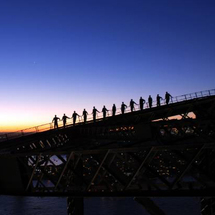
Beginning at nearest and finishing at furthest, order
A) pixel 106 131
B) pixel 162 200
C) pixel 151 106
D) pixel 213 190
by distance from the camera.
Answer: pixel 213 190 < pixel 106 131 < pixel 151 106 < pixel 162 200

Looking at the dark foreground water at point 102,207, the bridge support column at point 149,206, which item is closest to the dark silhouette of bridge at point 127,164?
the bridge support column at point 149,206

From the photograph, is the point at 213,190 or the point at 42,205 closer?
the point at 213,190

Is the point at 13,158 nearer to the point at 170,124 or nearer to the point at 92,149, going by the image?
the point at 92,149

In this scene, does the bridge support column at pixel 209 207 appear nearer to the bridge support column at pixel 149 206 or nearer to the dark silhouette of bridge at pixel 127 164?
the dark silhouette of bridge at pixel 127 164

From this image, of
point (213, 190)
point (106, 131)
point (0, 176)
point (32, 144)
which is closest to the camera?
point (213, 190)

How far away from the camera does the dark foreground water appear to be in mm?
93950

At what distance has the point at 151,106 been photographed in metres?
36.3

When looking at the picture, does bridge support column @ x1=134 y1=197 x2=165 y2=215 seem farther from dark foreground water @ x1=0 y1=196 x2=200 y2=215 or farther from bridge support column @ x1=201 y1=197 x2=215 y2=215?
dark foreground water @ x1=0 y1=196 x2=200 y2=215

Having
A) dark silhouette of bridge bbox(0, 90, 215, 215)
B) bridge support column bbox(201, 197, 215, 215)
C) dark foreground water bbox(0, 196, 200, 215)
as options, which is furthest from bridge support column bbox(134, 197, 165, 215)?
dark foreground water bbox(0, 196, 200, 215)

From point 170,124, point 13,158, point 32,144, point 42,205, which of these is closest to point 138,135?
point 170,124

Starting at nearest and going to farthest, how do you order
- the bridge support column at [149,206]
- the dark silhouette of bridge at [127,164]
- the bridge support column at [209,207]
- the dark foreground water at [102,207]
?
1. the dark silhouette of bridge at [127,164]
2. the bridge support column at [149,206]
3. the bridge support column at [209,207]
4. the dark foreground water at [102,207]

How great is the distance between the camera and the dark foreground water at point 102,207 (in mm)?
93950

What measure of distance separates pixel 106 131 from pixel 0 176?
14018 mm

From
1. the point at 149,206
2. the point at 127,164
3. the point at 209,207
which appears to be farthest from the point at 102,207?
the point at 127,164
